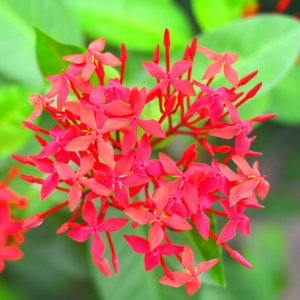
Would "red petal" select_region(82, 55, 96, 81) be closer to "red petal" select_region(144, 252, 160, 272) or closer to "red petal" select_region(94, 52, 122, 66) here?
"red petal" select_region(94, 52, 122, 66)

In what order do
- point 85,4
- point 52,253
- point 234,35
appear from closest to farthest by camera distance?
point 234,35 < point 85,4 < point 52,253

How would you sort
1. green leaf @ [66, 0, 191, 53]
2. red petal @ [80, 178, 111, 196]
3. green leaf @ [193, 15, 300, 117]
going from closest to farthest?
red petal @ [80, 178, 111, 196] → green leaf @ [193, 15, 300, 117] → green leaf @ [66, 0, 191, 53]

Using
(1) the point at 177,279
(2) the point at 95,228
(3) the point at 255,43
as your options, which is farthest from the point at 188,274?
(3) the point at 255,43

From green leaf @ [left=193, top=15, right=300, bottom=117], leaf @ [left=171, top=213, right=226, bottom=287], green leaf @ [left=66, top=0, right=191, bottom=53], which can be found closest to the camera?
leaf @ [left=171, top=213, right=226, bottom=287]

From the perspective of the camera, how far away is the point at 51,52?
0.50 metres

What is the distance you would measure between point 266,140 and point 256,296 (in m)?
0.50

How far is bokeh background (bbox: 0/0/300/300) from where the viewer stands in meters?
0.63

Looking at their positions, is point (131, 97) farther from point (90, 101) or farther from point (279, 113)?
point (279, 113)

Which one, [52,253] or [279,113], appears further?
[52,253]

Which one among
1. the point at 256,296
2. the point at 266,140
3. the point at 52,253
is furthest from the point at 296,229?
the point at 52,253

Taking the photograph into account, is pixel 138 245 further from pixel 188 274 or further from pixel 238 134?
pixel 238 134

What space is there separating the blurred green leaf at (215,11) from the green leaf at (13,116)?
449 millimetres

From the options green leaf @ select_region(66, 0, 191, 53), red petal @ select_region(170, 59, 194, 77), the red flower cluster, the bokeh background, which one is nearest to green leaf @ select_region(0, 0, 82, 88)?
the bokeh background

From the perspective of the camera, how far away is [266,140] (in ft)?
3.30
